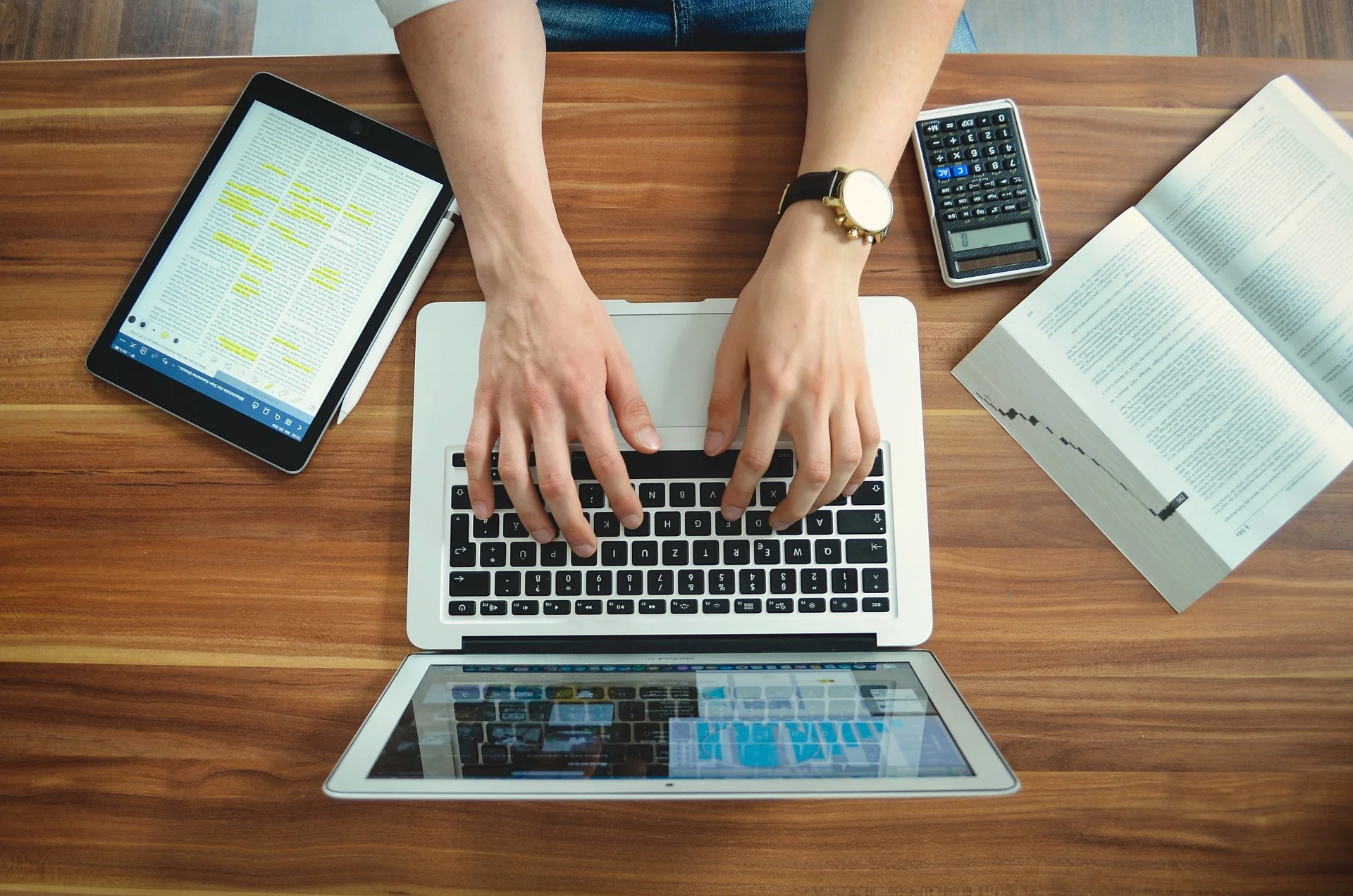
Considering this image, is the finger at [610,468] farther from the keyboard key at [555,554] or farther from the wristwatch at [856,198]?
the wristwatch at [856,198]

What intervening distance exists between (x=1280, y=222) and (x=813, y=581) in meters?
0.49

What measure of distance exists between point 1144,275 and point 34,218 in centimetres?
95

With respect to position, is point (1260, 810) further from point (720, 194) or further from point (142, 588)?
point (142, 588)

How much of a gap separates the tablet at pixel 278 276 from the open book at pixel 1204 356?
0.50 m

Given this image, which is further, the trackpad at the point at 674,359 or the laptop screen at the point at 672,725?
the trackpad at the point at 674,359

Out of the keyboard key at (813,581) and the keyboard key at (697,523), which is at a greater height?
the keyboard key at (697,523)

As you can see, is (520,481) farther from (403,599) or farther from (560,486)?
(403,599)

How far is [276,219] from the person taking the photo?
2.21 feet

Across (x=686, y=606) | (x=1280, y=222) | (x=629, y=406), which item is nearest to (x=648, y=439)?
(x=629, y=406)

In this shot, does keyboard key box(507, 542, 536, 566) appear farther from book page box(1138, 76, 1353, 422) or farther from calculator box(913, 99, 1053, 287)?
book page box(1138, 76, 1353, 422)

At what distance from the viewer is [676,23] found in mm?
816

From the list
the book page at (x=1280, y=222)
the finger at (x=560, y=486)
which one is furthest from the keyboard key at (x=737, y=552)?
the book page at (x=1280, y=222)

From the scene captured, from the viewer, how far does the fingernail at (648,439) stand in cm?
62

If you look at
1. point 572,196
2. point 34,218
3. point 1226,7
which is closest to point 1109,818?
point 572,196
